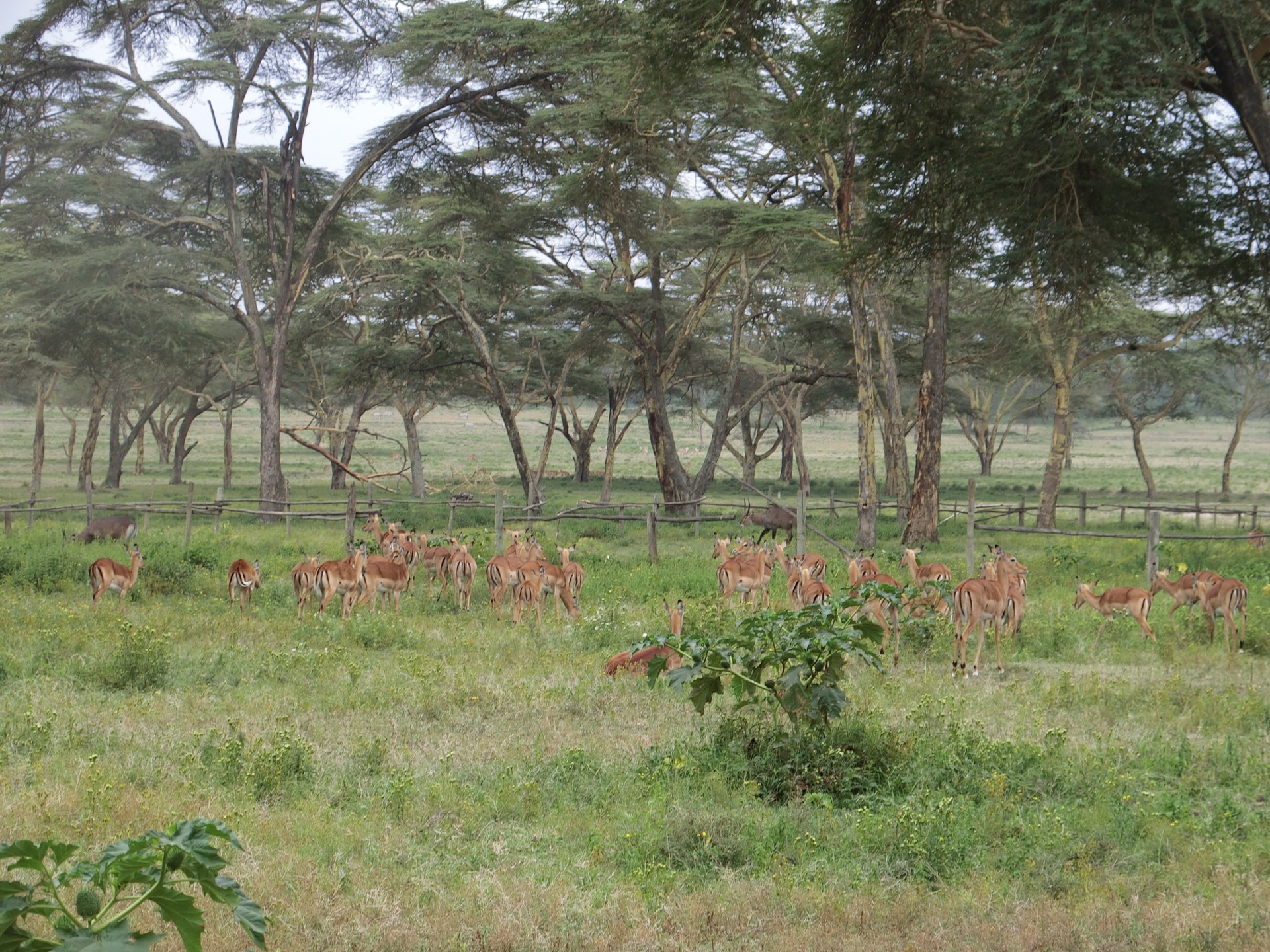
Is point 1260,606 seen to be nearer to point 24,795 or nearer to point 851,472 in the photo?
point 24,795

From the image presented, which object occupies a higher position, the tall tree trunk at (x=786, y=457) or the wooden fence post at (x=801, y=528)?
the tall tree trunk at (x=786, y=457)

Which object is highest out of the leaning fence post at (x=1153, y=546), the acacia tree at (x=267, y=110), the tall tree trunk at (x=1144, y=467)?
the acacia tree at (x=267, y=110)

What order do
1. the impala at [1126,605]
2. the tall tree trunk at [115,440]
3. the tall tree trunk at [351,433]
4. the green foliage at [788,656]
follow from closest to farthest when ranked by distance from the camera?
the green foliage at [788,656]
the impala at [1126,605]
the tall tree trunk at [351,433]
the tall tree trunk at [115,440]

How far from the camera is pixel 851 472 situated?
5247 cm

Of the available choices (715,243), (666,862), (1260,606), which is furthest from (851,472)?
(666,862)

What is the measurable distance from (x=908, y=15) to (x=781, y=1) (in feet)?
3.76

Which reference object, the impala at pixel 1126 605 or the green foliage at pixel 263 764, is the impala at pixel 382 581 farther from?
the impala at pixel 1126 605

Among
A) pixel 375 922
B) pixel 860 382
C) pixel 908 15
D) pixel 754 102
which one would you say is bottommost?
pixel 375 922

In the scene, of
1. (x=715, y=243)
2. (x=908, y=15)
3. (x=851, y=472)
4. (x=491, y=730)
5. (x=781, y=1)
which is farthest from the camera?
(x=851, y=472)

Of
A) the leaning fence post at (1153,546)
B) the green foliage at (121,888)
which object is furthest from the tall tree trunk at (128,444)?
the green foliage at (121,888)

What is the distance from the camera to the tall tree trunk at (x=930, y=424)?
19656mm

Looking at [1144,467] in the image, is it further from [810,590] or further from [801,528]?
[810,590]

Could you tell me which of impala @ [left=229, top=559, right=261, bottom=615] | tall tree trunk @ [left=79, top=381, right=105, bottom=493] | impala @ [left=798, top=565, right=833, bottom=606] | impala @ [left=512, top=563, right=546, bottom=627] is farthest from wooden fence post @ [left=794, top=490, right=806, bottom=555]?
tall tree trunk @ [left=79, top=381, right=105, bottom=493]

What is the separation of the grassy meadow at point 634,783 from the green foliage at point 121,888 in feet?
7.31
